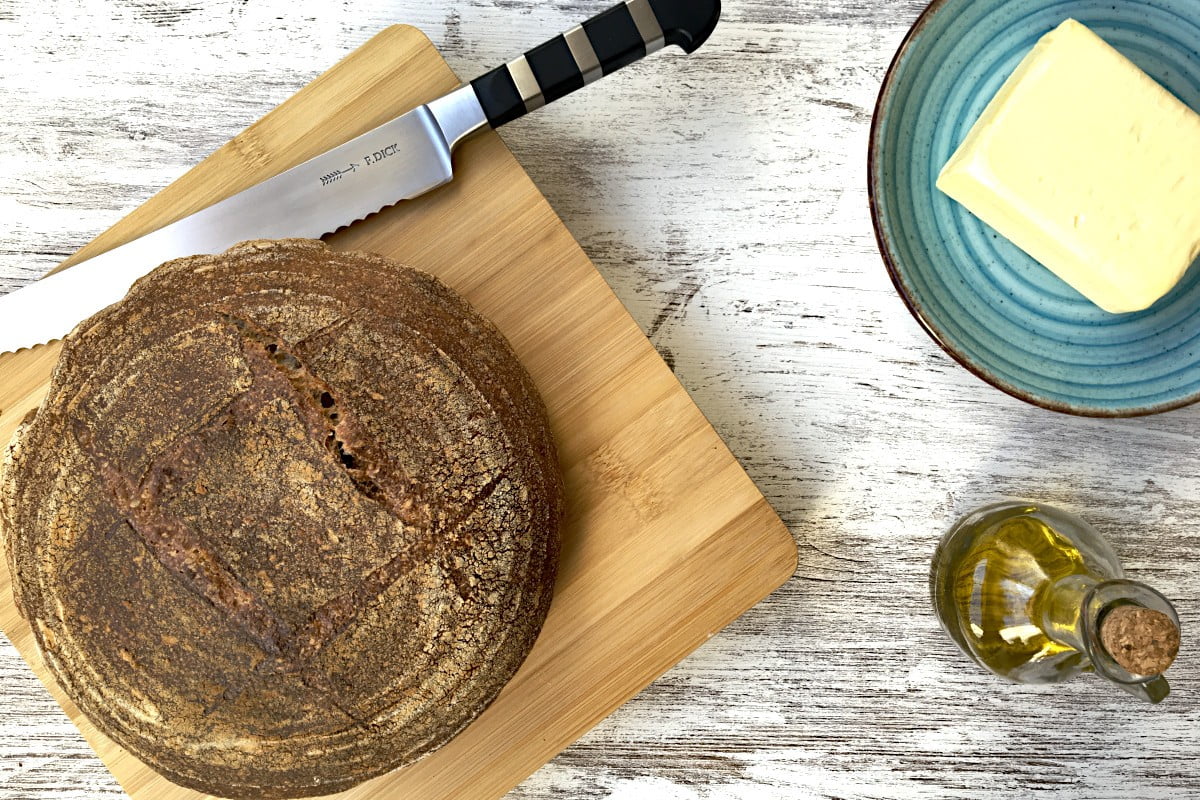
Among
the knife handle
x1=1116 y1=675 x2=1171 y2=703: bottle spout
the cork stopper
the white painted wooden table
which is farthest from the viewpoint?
the white painted wooden table

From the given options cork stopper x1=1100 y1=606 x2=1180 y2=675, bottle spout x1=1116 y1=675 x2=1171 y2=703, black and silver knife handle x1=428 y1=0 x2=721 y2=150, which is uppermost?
black and silver knife handle x1=428 y1=0 x2=721 y2=150

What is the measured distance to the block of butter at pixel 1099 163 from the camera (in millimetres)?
1213

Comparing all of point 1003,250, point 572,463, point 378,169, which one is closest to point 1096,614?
point 1003,250

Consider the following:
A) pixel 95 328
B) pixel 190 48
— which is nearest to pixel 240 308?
pixel 95 328

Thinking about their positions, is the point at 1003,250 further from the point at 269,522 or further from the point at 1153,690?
the point at 269,522

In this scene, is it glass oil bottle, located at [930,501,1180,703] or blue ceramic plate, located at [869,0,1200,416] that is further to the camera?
blue ceramic plate, located at [869,0,1200,416]

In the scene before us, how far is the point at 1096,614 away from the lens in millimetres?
1104

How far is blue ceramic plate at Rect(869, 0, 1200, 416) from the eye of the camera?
1.29 metres

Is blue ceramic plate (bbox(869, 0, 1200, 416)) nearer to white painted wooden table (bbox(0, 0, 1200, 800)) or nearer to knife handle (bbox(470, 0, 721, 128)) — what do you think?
white painted wooden table (bbox(0, 0, 1200, 800))

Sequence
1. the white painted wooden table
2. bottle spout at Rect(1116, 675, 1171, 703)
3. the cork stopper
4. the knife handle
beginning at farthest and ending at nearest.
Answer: the white painted wooden table, the knife handle, bottle spout at Rect(1116, 675, 1171, 703), the cork stopper

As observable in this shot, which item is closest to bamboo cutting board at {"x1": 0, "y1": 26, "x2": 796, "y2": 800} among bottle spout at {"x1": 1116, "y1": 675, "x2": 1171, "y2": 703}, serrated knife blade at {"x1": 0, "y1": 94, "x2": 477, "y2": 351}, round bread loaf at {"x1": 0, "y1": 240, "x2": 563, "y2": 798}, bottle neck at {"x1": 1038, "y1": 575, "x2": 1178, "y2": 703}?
serrated knife blade at {"x1": 0, "y1": 94, "x2": 477, "y2": 351}

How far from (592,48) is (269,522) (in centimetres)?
84

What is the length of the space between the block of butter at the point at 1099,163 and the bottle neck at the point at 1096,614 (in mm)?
425

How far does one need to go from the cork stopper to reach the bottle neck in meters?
0.02
